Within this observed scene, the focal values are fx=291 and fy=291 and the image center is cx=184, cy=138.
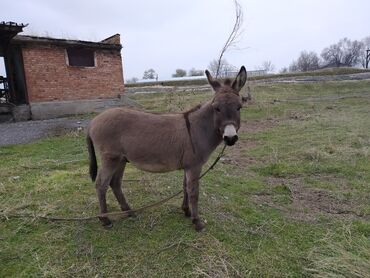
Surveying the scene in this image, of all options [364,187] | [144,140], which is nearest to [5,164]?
[144,140]

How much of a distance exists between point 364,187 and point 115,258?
14.2ft

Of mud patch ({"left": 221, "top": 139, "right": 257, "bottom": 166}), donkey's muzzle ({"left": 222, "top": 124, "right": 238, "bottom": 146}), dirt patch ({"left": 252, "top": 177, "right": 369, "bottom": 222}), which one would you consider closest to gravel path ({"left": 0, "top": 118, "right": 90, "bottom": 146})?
mud patch ({"left": 221, "top": 139, "right": 257, "bottom": 166})

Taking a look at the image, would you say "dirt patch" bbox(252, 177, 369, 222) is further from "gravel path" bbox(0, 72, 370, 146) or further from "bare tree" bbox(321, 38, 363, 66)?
"bare tree" bbox(321, 38, 363, 66)

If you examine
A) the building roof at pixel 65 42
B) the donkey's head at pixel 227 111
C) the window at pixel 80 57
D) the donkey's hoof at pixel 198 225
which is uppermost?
the building roof at pixel 65 42

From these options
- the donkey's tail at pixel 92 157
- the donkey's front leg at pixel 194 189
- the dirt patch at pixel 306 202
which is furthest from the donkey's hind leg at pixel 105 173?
the dirt patch at pixel 306 202

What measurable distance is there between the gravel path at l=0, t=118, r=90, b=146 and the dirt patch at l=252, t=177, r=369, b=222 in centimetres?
787

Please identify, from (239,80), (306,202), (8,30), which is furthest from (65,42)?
(306,202)

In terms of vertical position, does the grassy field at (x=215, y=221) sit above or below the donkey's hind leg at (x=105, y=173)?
below

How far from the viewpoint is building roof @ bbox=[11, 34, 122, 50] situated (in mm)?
13378

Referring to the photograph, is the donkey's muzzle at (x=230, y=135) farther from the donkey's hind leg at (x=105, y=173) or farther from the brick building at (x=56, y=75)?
the brick building at (x=56, y=75)

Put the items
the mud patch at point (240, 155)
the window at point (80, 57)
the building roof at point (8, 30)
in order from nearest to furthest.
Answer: the mud patch at point (240, 155), the building roof at point (8, 30), the window at point (80, 57)

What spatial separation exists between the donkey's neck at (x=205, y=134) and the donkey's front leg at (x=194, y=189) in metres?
0.21

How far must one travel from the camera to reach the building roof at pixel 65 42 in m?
13.4

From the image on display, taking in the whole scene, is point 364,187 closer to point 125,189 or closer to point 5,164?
point 125,189
